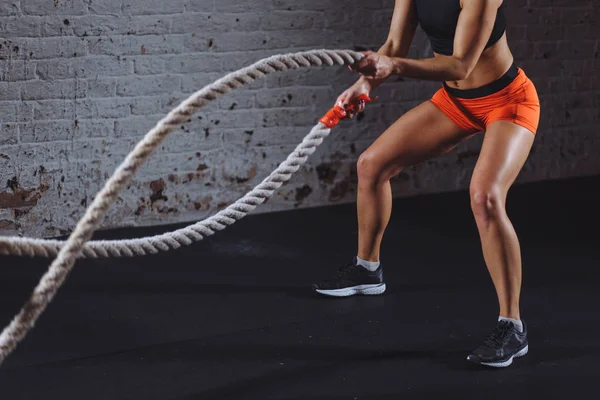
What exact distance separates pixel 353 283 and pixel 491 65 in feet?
3.11

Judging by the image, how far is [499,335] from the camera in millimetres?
2504

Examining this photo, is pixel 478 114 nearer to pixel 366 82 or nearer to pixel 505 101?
pixel 505 101

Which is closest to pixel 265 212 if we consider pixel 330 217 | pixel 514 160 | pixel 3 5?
pixel 330 217

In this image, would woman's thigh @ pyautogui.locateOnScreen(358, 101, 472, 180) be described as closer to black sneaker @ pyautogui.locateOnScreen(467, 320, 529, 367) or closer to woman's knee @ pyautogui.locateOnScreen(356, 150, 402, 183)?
woman's knee @ pyautogui.locateOnScreen(356, 150, 402, 183)

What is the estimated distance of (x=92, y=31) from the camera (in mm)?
3723

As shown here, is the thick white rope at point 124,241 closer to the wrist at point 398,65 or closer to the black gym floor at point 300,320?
the wrist at point 398,65

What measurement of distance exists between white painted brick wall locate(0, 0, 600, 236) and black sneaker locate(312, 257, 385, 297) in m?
1.21

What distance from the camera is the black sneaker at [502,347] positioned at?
245 cm

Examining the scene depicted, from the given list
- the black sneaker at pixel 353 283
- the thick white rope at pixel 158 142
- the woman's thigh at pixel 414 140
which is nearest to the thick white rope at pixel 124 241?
the thick white rope at pixel 158 142

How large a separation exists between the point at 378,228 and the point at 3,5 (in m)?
1.80

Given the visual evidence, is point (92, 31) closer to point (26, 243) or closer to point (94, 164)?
point (94, 164)

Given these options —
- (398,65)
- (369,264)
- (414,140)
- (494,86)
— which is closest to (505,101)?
(494,86)

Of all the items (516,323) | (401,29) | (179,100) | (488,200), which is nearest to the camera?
(488,200)

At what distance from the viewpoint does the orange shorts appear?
252 cm
